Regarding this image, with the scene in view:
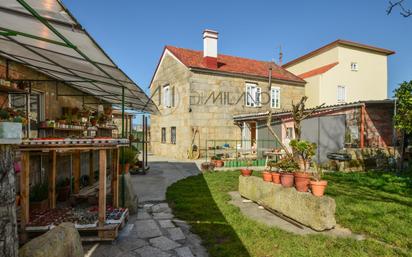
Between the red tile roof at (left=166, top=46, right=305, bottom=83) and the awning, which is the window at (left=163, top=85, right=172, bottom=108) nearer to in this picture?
the red tile roof at (left=166, top=46, right=305, bottom=83)

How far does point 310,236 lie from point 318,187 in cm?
83

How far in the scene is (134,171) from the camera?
10.7 meters

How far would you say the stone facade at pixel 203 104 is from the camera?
1653 cm

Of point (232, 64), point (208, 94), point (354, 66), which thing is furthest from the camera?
point (354, 66)

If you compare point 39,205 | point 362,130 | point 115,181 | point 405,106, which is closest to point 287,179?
point 115,181

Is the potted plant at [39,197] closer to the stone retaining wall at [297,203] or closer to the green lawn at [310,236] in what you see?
the green lawn at [310,236]

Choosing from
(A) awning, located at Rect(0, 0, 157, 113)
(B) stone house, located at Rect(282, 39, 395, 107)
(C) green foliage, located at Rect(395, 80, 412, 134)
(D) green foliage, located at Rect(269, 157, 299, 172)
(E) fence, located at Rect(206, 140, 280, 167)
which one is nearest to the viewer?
(A) awning, located at Rect(0, 0, 157, 113)

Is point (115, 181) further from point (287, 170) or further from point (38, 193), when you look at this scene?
point (287, 170)

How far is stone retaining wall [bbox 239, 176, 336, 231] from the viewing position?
171 inches

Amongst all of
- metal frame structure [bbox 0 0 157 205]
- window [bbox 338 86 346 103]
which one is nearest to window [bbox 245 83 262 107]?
window [bbox 338 86 346 103]

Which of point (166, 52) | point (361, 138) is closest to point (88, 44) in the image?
point (361, 138)

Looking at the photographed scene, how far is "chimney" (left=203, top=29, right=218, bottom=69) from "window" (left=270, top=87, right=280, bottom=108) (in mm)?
4950

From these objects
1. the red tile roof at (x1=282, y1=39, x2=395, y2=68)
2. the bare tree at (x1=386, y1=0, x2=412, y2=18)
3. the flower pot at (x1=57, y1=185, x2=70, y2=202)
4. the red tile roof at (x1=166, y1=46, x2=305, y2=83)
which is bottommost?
the flower pot at (x1=57, y1=185, x2=70, y2=202)

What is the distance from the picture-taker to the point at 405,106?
31.4 ft
